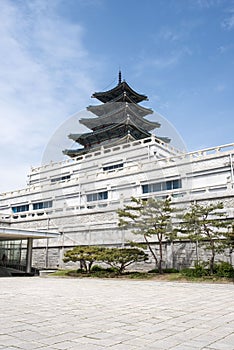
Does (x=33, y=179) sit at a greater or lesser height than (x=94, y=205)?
greater

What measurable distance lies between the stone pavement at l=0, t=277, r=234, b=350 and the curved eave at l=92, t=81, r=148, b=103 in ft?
109

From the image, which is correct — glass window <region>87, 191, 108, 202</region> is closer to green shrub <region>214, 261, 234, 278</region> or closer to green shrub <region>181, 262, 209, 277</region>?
green shrub <region>181, 262, 209, 277</region>

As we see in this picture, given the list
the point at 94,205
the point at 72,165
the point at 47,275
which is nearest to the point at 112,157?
the point at 72,165

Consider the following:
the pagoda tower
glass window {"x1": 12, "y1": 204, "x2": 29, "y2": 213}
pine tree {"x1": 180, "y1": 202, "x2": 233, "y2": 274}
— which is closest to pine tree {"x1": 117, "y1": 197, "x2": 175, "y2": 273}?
pine tree {"x1": 180, "y1": 202, "x2": 233, "y2": 274}

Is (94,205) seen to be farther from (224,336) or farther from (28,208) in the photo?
(224,336)

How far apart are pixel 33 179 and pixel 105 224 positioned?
66.0 ft

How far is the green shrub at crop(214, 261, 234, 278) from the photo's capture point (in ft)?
40.3

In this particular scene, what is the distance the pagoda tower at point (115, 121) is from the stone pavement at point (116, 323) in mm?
27481

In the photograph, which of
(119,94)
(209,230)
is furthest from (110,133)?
(209,230)

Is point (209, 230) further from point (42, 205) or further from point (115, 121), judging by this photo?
point (115, 121)

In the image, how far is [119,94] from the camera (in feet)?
129

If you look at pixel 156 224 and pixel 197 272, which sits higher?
pixel 156 224

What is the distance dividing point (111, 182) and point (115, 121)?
12.2m

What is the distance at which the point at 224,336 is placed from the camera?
14.0 feet
